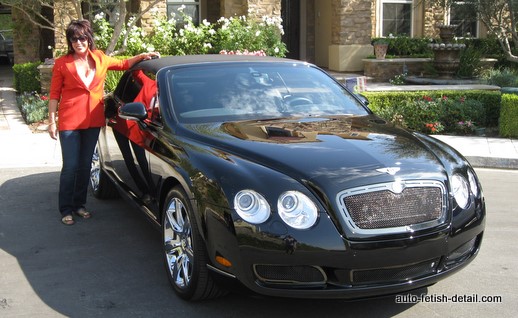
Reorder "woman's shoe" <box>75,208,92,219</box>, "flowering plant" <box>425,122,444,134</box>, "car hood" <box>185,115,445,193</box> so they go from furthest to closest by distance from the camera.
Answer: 1. "flowering plant" <box>425,122,444,134</box>
2. "woman's shoe" <box>75,208,92,219</box>
3. "car hood" <box>185,115,445,193</box>

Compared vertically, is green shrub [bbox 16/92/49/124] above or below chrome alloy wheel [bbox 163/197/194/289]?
above

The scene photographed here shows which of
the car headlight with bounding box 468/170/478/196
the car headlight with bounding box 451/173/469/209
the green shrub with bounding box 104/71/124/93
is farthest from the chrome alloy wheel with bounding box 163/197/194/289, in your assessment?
the green shrub with bounding box 104/71/124/93

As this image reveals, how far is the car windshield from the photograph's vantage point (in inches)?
193

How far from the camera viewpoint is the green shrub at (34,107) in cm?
1173

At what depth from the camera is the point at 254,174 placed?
375 centimetres

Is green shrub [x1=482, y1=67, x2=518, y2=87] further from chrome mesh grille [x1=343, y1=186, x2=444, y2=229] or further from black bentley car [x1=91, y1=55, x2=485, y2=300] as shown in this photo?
chrome mesh grille [x1=343, y1=186, x2=444, y2=229]

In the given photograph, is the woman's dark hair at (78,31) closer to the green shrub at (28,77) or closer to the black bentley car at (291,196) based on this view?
the black bentley car at (291,196)

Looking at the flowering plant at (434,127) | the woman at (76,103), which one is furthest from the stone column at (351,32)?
the woman at (76,103)

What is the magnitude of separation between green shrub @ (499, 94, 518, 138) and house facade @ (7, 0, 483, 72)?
6628mm

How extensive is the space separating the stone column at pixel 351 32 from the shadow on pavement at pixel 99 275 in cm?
1274

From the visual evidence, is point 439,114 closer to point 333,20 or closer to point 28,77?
point 333,20

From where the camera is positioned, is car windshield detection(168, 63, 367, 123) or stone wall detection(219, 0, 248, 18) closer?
car windshield detection(168, 63, 367, 123)

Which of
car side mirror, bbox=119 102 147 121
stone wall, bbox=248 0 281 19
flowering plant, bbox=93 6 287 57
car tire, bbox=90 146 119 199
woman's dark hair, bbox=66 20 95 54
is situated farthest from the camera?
stone wall, bbox=248 0 281 19

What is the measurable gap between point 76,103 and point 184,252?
2.32 meters
